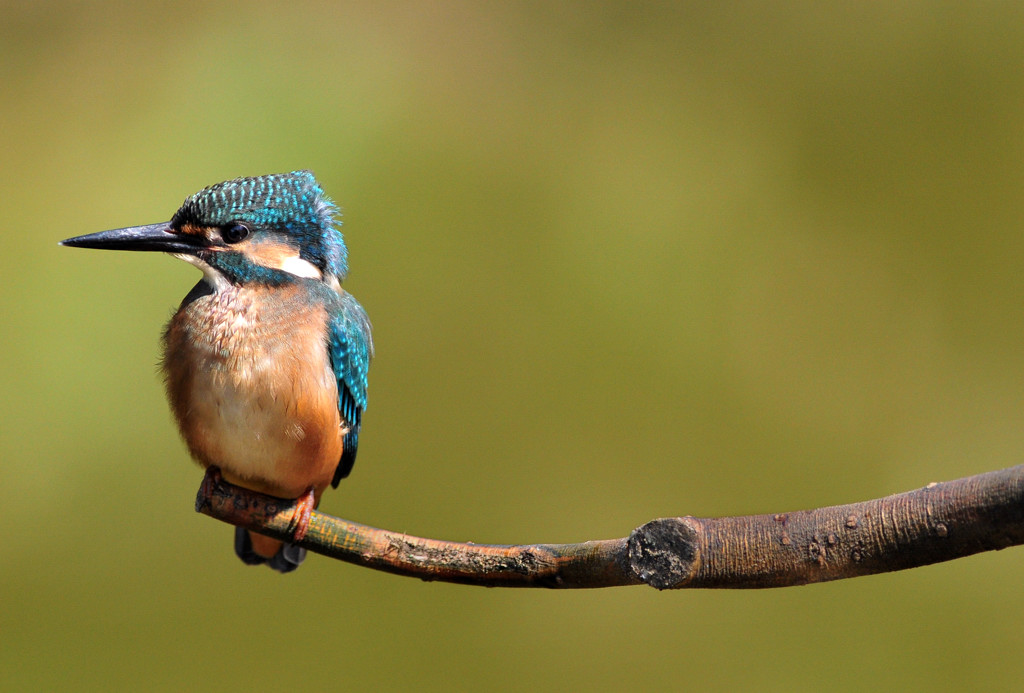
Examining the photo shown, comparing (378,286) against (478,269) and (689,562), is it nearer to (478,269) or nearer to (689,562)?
(478,269)

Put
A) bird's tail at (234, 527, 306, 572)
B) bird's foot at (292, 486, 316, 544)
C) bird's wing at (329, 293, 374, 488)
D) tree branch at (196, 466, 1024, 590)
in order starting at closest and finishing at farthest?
tree branch at (196, 466, 1024, 590)
bird's foot at (292, 486, 316, 544)
bird's wing at (329, 293, 374, 488)
bird's tail at (234, 527, 306, 572)

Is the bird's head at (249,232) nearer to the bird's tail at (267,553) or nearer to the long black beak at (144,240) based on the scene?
the long black beak at (144,240)

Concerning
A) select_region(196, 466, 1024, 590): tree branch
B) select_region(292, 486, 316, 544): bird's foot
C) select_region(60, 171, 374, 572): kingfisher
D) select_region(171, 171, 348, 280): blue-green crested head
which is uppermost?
select_region(171, 171, 348, 280): blue-green crested head

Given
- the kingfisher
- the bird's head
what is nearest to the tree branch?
the kingfisher

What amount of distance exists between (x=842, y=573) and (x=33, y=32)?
2.55m

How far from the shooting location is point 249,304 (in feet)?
3.77

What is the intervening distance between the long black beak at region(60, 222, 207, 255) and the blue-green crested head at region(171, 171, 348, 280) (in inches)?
0.6

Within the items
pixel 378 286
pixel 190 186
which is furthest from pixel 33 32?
pixel 378 286

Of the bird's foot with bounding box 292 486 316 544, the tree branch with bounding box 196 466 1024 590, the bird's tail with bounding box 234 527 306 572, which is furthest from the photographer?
the bird's tail with bounding box 234 527 306 572

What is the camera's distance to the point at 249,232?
3.66 ft

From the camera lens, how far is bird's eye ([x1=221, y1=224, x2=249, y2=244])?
43.4 inches

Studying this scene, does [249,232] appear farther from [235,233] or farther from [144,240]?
[144,240]

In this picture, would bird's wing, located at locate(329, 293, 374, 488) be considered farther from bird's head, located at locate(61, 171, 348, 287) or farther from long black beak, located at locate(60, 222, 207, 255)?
long black beak, located at locate(60, 222, 207, 255)

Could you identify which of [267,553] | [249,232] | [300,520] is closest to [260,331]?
[249,232]
